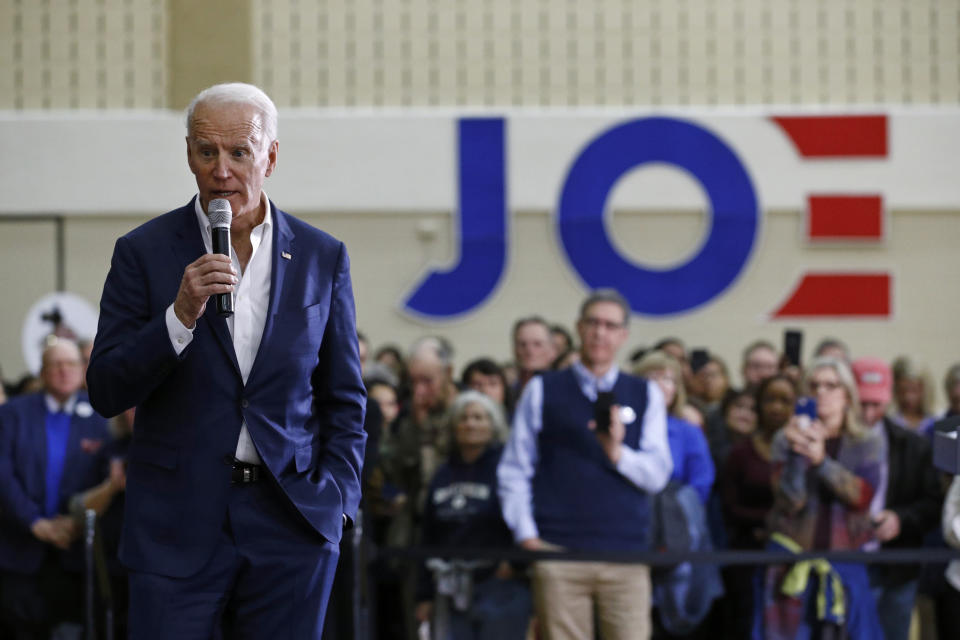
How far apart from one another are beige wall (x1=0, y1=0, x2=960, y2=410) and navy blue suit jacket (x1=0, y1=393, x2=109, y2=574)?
4875 mm

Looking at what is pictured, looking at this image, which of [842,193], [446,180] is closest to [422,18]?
[446,180]

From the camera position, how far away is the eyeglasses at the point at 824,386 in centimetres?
538

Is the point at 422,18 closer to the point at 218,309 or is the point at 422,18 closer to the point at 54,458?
the point at 54,458

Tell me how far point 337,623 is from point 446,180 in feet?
20.4

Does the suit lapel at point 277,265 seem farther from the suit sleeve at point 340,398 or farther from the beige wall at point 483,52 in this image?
the beige wall at point 483,52

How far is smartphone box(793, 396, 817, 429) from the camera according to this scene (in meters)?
5.17

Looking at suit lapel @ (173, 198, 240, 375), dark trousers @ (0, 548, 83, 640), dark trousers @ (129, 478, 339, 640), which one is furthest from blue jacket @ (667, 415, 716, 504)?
suit lapel @ (173, 198, 240, 375)

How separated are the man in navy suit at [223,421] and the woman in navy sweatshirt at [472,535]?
9.09ft

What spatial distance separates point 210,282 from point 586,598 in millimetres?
3132

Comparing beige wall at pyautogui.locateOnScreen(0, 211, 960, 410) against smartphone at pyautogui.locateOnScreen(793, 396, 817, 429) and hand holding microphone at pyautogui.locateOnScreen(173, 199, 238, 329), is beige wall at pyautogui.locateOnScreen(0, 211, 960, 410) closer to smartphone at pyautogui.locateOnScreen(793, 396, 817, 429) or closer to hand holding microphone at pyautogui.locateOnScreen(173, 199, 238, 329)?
smartphone at pyautogui.locateOnScreen(793, 396, 817, 429)

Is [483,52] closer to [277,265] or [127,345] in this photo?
[277,265]

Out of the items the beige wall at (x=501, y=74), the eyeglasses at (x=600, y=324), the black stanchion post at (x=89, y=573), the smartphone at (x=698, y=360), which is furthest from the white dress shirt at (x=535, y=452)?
the beige wall at (x=501, y=74)

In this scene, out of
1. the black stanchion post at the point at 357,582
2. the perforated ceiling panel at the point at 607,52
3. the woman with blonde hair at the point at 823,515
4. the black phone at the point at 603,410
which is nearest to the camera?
the black stanchion post at the point at 357,582

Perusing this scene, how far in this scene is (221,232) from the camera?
2342 mm
